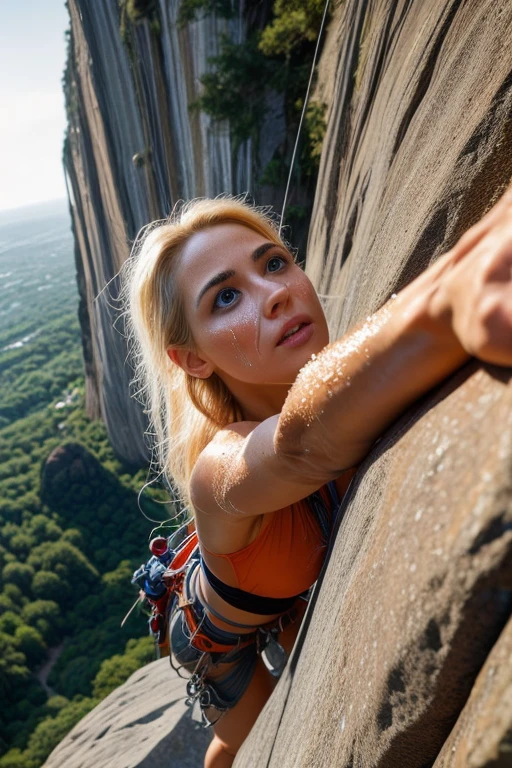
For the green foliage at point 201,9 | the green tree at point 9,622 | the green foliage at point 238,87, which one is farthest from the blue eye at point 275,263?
the green tree at point 9,622

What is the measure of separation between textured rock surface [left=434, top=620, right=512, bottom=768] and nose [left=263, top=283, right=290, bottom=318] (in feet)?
3.72

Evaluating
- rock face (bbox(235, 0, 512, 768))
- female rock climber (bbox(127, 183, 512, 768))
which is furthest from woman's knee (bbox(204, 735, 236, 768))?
rock face (bbox(235, 0, 512, 768))

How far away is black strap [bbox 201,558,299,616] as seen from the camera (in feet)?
6.53

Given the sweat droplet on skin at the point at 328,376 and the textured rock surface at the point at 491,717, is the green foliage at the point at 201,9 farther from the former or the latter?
the textured rock surface at the point at 491,717

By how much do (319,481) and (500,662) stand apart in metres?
0.57

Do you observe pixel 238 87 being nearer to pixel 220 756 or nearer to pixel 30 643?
pixel 220 756

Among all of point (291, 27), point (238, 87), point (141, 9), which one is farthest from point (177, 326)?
point (141, 9)

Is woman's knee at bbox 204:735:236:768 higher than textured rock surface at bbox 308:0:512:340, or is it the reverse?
textured rock surface at bbox 308:0:512:340

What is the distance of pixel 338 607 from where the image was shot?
1.37m

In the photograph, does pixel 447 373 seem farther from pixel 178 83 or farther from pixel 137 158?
pixel 137 158

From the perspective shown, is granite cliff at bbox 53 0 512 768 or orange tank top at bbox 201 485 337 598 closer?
granite cliff at bbox 53 0 512 768

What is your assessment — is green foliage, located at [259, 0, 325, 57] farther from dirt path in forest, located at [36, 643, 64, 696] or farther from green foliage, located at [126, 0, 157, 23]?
dirt path in forest, located at [36, 643, 64, 696]

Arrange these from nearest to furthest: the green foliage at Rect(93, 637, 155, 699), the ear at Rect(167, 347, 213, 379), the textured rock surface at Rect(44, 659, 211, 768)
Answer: the ear at Rect(167, 347, 213, 379) → the textured rock surface at Rect(44, 659, 211, 768) → the green foliage at Rect(93, 637, 155, 699)

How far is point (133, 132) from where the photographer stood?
624 inches
